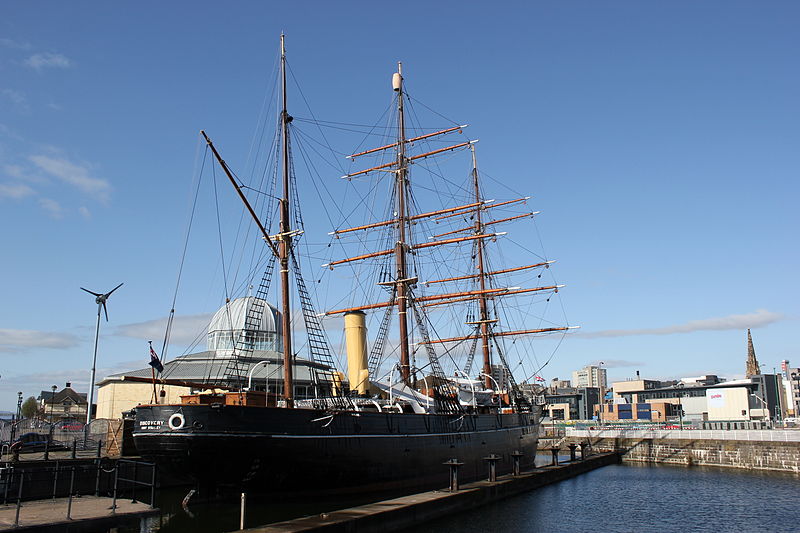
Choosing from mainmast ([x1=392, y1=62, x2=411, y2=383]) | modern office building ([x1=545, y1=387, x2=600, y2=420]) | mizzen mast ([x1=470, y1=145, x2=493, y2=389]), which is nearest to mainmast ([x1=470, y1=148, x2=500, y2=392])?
mizzen mast ([x1=470, y1=145, x2=493, y2=389])

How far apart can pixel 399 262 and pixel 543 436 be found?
3830cm

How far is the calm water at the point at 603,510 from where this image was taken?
24.3 m

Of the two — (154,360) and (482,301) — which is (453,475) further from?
(482,301)

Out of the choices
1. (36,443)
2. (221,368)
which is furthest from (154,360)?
(221,368)

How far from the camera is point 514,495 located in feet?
103

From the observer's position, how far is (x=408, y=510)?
22406 millimetres

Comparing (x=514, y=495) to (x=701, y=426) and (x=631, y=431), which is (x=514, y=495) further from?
(x=701, y=426)

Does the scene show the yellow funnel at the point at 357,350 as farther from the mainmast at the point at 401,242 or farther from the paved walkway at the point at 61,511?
the paved walkway at the point at 61,511

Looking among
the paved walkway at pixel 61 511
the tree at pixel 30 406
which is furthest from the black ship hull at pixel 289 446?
the tree at pixel 30 406

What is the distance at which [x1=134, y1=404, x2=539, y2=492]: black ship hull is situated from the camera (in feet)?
80.8

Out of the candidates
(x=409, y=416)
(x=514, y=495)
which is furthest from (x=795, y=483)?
(x=409, y=416)

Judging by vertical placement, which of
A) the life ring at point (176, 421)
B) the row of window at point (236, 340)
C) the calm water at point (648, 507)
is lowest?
the calm water at point (648, 507)

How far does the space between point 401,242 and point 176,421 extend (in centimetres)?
2454

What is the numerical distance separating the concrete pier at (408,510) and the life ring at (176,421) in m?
7.31
